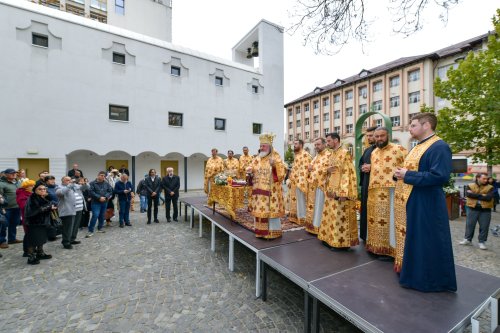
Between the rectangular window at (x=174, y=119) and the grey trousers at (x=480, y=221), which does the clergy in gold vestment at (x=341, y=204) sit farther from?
the rectangular window at (x=174, y=119)

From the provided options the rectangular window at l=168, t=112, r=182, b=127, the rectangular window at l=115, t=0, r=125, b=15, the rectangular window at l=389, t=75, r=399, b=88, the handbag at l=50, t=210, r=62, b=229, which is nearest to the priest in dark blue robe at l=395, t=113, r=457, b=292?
the handbag at l=50, t=210, r=62, b=229

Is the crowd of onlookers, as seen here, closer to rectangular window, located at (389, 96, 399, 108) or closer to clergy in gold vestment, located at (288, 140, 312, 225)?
clergy in gold vestment, located at (288, 140, 312, 225)

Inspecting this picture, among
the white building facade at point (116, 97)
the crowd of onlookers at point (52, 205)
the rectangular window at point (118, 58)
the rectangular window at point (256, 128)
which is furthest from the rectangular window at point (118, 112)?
the rectangular window at point (256, 128)

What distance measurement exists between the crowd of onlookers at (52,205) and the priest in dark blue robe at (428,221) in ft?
22.2

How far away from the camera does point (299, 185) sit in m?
6.34

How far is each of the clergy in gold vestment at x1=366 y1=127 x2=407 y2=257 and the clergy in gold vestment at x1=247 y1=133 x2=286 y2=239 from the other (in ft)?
5.51

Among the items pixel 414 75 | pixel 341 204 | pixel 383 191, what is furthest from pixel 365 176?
pixel 414 75

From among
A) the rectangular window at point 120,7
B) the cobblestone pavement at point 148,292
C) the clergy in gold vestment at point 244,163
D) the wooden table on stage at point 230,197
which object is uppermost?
the rectangular window at point 120,7

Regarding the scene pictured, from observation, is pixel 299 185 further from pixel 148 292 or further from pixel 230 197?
pixel 148 292

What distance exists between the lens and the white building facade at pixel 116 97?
12875 mm

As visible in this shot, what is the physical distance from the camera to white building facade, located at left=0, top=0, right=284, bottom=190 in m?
12.9

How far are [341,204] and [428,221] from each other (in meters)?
1.45

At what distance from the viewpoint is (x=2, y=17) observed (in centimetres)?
1244

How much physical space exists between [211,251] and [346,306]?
4.25 meters
